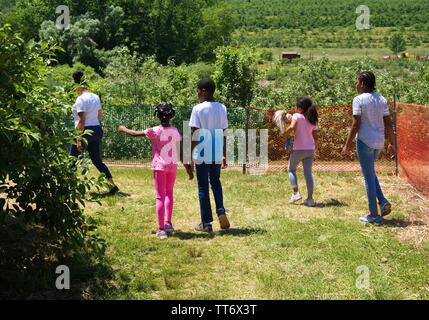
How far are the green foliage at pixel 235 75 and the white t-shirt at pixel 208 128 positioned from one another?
29.1ft

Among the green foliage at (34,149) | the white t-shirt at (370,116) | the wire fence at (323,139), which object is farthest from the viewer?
the wire fence at (323,139)

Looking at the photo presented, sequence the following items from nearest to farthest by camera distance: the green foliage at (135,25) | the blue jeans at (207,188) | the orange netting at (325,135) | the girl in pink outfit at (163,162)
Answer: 1. the girl in pink outfit at (163,162)
2. the blue jeans at (207,188)
3. the orange netting at (325,135)
4. the green foliage at (135,25)

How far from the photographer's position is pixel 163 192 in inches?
281

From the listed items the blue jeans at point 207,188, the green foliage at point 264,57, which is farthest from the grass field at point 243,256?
the green foliage at point 264,57

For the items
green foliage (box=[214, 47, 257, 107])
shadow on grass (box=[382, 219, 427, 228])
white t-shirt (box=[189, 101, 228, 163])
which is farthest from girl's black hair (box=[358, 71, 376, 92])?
green foliage (box=[214, 47, 257, 107])

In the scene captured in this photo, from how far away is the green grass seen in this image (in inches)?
211

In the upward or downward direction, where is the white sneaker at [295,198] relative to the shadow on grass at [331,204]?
upward

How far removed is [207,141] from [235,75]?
30.9 feet

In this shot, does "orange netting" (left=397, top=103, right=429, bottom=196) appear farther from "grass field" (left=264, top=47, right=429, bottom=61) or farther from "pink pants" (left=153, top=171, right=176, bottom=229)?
"grass field" (left=264, top=47, right=429, bottom=61)

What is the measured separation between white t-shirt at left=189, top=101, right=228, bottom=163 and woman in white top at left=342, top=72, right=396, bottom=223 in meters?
1.58

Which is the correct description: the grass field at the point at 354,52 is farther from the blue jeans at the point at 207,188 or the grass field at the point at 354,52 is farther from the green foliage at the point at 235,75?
the blue jeans at the point at 207,188

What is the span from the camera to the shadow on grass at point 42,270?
5.08m

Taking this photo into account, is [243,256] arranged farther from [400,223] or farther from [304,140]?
[304,140]

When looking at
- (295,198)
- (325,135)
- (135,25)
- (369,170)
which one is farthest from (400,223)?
(135,25)
